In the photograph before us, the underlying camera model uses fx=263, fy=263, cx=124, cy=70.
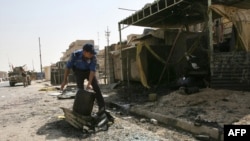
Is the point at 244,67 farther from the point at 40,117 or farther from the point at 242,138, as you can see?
the point at 40,117

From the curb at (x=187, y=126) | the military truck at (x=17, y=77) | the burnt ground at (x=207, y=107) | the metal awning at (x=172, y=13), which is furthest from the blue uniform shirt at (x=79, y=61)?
the military truck at (x=17, y=77)

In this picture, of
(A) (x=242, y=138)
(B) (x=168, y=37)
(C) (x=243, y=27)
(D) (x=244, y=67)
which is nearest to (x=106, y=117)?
(A) (x=242, y=138)

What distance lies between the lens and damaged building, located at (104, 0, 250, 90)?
25.5ft

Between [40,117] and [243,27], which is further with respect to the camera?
[243,27]

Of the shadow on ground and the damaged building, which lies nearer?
the shadow on ground

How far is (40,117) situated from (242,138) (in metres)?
5.15

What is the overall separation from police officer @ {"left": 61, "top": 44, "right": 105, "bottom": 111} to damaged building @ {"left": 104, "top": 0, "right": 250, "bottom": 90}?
3.79 metres

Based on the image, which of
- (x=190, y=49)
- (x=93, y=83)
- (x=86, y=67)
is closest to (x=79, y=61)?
(x=86, y=67)

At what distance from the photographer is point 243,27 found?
8.37 meters

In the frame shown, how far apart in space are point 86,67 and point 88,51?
59 centimetres

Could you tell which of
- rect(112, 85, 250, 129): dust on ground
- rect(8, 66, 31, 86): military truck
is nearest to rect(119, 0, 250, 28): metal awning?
rect(112, 85, 250, 129): dust on ground

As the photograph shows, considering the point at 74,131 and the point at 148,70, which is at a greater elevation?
the point at 148,70

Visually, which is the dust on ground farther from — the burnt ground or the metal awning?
the metal awning

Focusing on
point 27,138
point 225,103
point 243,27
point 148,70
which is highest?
point 243,27
